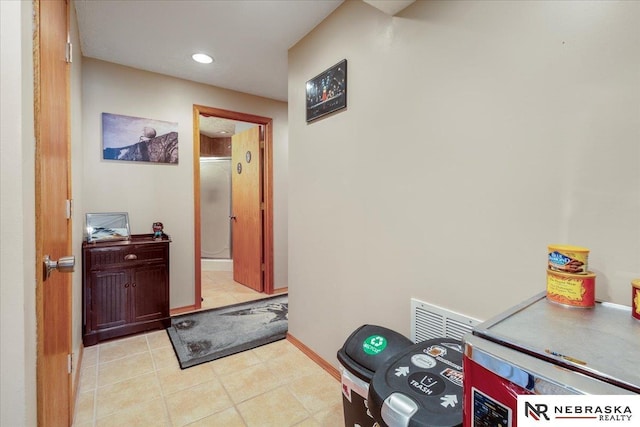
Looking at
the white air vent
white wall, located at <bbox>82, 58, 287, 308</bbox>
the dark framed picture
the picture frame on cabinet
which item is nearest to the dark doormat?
white wall, located at <bbox>82, 58, 287, 308</bbox>

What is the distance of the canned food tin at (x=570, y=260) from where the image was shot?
2.72 ft

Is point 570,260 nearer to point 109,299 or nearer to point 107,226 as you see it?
point 109,299

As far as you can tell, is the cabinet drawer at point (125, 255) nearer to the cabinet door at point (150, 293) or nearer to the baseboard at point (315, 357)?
the cabinet door at point (150, 293)

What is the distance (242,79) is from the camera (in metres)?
3.16

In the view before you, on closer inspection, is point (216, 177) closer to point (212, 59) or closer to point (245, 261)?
point (245, 261)

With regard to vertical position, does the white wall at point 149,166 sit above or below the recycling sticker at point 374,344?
above

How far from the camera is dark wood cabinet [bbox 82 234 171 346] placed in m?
2.45

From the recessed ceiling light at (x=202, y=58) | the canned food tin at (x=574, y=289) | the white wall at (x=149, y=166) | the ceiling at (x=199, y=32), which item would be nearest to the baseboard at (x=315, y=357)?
the white wall at (x=149, y=166)

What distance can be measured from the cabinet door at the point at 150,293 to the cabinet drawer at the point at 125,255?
9 cm

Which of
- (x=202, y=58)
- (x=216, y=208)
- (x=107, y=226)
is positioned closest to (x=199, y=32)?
(x=202, y=58)

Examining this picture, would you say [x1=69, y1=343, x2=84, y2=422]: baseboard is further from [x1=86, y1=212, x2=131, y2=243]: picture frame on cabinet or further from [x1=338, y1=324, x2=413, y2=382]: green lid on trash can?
[x1=338, y1=324, x2=413, y2=382]: green lid on trash can

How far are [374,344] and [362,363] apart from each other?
10 centimetres

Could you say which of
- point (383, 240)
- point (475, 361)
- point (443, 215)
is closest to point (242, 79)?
point (383, 240)

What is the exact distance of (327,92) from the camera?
2068mm
